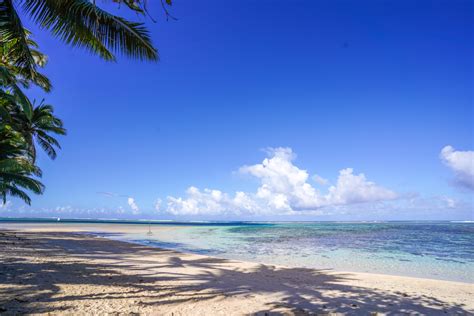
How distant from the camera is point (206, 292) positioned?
6.64m

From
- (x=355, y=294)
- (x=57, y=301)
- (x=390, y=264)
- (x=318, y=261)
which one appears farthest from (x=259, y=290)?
(x=390, y=264)

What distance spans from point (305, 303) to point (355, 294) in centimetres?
197

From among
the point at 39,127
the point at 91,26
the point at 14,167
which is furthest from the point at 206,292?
the point at 39,127

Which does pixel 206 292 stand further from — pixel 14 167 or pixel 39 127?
pixel 39 127

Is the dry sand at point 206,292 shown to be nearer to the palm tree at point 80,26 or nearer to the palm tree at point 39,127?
the palm tree at point 80,26

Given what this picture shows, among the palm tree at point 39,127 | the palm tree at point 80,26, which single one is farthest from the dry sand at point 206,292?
the palm tree at point 39,127

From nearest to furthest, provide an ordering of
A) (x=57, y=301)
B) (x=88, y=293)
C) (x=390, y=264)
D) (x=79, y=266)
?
(x=57, y=301) < (x=88, y=293) < (x=79, y=266) < (x=390, y=264)

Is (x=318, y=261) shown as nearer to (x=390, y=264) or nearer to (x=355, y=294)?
(x=390, y=264)

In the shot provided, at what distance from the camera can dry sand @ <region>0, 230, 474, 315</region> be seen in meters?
5.27


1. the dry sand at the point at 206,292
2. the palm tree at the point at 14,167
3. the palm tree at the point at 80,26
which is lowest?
the dry sand at the point at 206,292

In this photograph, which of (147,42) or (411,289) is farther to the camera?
(411,289)

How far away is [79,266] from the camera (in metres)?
9.27

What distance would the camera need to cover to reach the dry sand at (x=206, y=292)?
5273 millimetres

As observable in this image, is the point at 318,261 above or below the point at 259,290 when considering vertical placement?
below
